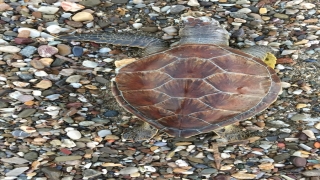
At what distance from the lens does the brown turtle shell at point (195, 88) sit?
295cm

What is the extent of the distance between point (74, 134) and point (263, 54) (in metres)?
1.88

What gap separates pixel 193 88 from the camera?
9.72ft

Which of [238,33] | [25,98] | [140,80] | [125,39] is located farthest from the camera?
[238,33]

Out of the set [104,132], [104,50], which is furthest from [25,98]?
[104,50]

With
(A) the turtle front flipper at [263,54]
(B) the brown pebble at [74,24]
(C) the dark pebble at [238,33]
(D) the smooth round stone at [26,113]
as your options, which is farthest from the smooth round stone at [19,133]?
(C) the dark pebble at [238,33]

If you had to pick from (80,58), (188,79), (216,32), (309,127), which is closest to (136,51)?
(80,58)

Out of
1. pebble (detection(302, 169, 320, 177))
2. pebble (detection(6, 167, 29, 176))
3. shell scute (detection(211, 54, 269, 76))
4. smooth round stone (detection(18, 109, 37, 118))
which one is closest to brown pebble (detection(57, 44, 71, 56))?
smooth round stone (detection(18, 109, 37, 118))

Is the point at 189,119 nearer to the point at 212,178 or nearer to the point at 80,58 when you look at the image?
the point at 212,178

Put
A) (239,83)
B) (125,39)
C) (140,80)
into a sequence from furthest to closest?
(125,39) < (140,80) < (239,83)

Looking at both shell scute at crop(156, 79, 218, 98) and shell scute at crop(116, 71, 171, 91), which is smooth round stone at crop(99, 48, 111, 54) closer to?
shell scute at crop(116, 71, 171, 91)

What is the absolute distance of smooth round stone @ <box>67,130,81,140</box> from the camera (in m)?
3.22

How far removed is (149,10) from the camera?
4.22 m

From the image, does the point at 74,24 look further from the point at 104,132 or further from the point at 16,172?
the point at 16,172

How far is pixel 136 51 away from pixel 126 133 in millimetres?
1028
